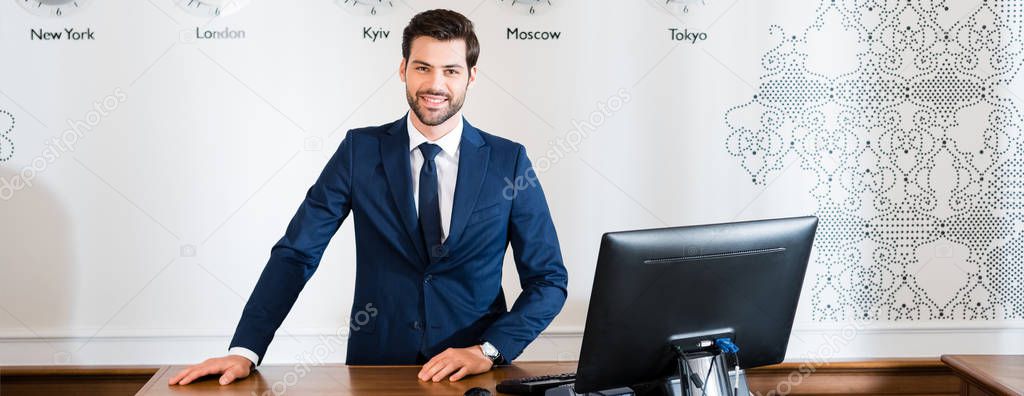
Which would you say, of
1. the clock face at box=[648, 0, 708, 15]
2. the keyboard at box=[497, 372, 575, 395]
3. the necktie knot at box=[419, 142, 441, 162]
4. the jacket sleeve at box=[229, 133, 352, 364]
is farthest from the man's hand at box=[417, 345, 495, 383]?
the clock face at box=[648, 0, 708, 15]

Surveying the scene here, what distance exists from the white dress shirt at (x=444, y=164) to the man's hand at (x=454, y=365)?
0.38m

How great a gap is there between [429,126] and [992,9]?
7.31 ft

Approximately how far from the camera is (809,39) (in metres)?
3.26

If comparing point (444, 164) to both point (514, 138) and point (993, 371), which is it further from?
point (993, 371)

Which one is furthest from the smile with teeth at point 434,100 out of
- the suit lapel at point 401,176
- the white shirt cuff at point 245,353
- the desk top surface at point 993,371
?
the desk top surface at point 993,371

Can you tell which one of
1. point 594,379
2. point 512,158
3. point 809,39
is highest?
point 809,39

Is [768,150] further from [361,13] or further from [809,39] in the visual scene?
[361,13]

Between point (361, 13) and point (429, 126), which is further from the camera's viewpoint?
point (361, 13)

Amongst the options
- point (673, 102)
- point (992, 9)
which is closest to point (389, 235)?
point (673, 102)

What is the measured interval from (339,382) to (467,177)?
61 centimetres

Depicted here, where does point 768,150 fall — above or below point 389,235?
above

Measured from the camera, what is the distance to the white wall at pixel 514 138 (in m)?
3.15

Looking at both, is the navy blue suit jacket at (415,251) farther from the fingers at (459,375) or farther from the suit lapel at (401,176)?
the fingers at (459,375)

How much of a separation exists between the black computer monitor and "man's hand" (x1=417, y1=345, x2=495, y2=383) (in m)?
0.43
